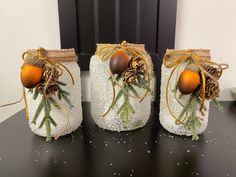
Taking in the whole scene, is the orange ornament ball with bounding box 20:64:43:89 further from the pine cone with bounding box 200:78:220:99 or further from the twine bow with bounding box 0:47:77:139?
the pine cone with bounding box 200:78:220:99

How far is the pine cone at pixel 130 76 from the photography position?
38 centimetres

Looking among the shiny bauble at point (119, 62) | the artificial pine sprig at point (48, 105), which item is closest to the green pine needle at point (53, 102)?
the artificial pine sprig at point (48, 105)

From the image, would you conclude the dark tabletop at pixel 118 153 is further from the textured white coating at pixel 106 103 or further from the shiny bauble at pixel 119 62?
the shiny bauble at pixel 119 62

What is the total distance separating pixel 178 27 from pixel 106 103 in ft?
1.07

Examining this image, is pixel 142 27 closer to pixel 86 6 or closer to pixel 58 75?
pixel 86 6

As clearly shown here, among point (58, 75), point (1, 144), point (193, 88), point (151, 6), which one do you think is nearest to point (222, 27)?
point (151, 6)

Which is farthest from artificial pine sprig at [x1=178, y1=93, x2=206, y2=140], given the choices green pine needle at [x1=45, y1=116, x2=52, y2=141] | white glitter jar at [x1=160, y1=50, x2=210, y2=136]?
green pine needle at [x1=45, y1=116, x2=52, y2=141]

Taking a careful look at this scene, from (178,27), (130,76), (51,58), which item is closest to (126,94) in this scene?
(130,76)

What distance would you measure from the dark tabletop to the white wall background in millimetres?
253

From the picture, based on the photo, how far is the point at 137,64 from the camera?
0.38 m

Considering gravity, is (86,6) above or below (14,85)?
above

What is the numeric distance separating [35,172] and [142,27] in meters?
0.42

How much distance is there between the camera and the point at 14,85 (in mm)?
695

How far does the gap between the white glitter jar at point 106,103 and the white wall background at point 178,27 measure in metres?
0.22
